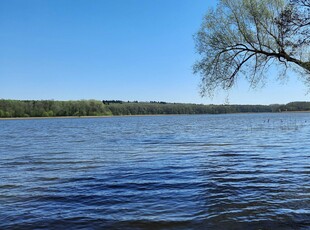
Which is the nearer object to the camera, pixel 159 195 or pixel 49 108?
pixel 159 195

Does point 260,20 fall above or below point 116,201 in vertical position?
above

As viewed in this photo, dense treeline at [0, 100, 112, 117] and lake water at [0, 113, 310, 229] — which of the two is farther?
dense treeline at [0, 100, 112, 117]

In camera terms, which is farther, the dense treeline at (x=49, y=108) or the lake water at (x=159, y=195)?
the dense treeline at (x=49, y=108)

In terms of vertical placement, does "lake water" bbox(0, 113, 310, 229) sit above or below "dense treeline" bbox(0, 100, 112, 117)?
below

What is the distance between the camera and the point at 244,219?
7680 millimetres

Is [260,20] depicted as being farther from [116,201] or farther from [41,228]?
[41,228]

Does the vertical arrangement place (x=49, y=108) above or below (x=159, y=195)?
above

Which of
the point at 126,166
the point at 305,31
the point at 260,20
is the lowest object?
the point at 126,166

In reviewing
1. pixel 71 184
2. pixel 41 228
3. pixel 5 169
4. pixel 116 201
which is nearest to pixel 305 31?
pixel 116 201

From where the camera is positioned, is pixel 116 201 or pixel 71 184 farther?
pixel 71 184

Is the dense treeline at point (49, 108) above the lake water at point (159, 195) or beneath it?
above

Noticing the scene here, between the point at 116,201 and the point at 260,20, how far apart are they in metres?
12.9

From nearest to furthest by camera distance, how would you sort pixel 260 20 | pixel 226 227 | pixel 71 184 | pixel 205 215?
pixel 226 227, pixel 205 215, pixel 71 184, pixel 260 20

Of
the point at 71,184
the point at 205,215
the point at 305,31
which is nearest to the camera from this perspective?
the point at 205,215
